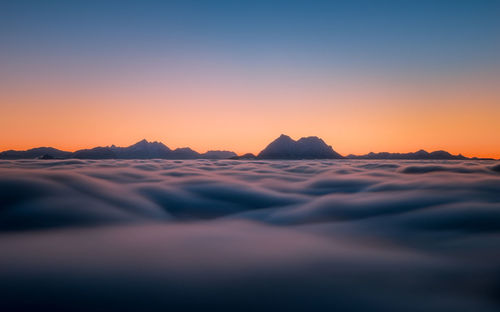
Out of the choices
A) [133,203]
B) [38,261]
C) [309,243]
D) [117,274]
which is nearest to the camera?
[117,274]

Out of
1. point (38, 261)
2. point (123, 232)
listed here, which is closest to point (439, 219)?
point (123, 232)

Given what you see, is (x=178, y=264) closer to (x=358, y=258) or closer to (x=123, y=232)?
(x=123, y=232)

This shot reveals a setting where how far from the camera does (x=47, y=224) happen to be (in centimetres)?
366

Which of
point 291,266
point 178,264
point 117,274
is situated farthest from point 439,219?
point 117,274

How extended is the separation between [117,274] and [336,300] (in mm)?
1941

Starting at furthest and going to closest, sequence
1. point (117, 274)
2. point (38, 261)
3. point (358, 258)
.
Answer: point (358, 258) → point (38, 261) → point (117, 274)

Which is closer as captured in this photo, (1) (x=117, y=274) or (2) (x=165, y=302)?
(2) (x=165, y=302)

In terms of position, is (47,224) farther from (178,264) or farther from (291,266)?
(291,266)

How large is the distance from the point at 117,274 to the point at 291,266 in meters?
1.69

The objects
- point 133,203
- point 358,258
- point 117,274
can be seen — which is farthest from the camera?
point 133,203

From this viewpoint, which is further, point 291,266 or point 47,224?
point 47,224

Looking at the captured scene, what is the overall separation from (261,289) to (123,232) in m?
2.55

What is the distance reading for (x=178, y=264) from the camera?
2432 millimetres

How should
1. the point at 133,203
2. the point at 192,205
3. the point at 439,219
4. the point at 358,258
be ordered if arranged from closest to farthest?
the point at 358,258
the point at 439,219
the point at 133,203
the point at 192,205
